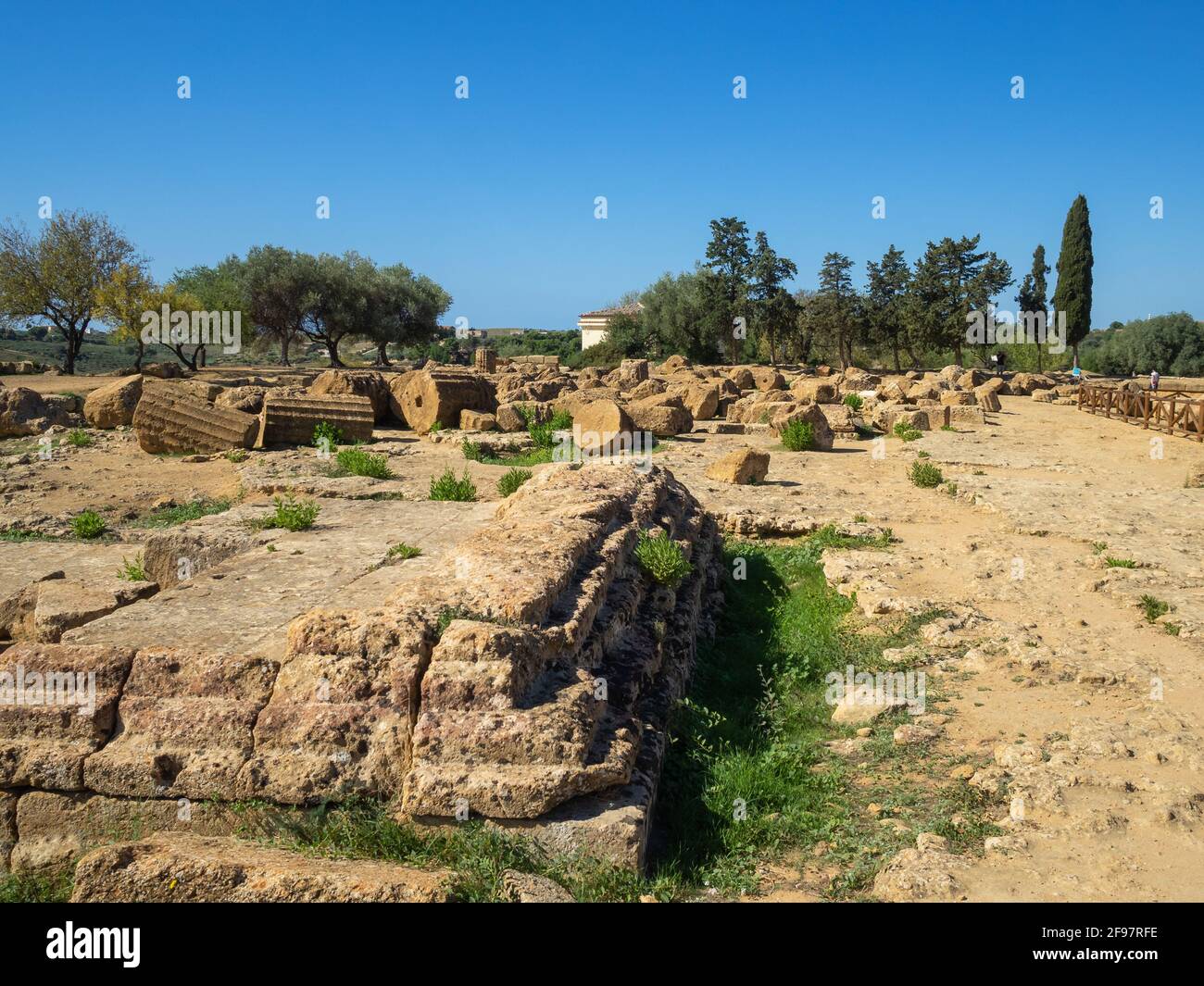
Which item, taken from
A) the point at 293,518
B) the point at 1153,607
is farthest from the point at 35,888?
the point at 1153,607

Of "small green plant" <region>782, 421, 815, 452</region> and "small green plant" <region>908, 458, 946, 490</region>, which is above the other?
"small green plant" <region>782, 421, 815, 452</region>

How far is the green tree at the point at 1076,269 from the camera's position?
4178 centimetres

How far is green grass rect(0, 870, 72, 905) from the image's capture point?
141 inches

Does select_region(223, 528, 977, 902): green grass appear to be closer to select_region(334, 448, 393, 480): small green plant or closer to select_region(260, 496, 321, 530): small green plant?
select_region(260, 496, 321, 530): small green plant

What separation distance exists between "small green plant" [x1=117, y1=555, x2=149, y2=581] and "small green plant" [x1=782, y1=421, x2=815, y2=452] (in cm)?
1235

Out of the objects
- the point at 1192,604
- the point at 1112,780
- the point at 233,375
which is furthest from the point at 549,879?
the point at 233,375

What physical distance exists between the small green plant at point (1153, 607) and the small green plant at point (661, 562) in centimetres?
360

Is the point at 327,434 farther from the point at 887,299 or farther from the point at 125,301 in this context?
the point at 887,299

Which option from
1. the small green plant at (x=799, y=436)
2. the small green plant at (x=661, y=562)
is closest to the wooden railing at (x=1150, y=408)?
the small green plant at (x=799, y=436)

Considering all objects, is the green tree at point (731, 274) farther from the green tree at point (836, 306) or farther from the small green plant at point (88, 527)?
the small green plant at point (88, 527)

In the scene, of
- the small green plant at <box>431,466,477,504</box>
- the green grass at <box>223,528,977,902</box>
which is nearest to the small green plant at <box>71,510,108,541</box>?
the small green plant at <box>431,466,477,504</box>

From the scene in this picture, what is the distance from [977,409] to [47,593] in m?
21.6

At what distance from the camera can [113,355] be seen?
176 feet

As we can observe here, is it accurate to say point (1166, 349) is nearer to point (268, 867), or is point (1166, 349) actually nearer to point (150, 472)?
point (150, 472)
